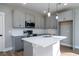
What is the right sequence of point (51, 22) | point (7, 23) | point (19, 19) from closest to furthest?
point (51, 22)
point (19, 19)
point (7, 23)

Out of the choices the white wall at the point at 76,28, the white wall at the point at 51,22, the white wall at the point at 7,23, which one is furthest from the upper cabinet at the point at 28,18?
the white wall at the point at 76,28

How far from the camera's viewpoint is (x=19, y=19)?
3.42 meters

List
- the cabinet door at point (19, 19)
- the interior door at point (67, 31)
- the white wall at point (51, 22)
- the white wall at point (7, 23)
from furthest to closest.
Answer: the white wall at point (7, 23) → the cabinet door at point (19, 19) → the white wall at point (51, 22) → the interior door at point (67, 31)

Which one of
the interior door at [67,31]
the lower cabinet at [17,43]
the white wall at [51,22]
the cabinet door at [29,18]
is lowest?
the lower cabinet at [17,43]

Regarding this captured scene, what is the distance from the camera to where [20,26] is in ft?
11.6

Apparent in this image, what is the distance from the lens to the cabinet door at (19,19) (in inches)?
129

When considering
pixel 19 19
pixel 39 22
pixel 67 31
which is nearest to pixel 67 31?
pixel 67 31

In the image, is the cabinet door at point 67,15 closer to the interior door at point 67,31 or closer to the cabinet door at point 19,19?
the interior door at point 67,31

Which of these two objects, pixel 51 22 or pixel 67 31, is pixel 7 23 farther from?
pixel 67 31

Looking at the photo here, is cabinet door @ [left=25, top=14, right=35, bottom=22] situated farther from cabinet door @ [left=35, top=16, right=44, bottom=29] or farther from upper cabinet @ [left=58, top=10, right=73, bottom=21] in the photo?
upper cabinet @ [left=58, top=10, right=73, bottom=21]

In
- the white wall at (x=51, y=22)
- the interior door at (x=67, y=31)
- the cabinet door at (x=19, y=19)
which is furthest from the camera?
the cabinet door at (x=19, y=19)

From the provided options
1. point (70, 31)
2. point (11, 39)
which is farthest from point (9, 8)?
point (70, 31)

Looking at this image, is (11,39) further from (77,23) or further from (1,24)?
(77,23)

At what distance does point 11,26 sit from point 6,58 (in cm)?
268
